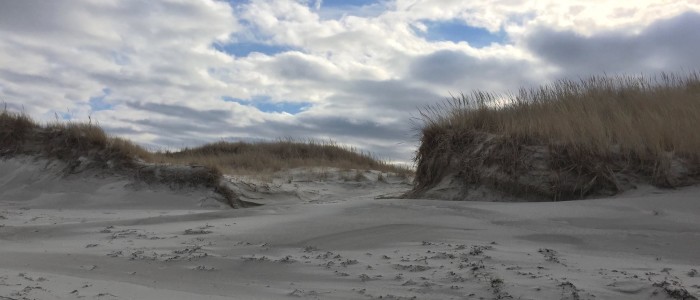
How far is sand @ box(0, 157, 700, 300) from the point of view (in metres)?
2.89

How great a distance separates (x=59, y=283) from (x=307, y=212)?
8.61ft

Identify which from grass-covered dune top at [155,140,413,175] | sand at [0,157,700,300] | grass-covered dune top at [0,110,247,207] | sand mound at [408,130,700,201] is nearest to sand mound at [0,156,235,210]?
grass-covered dune top at [0,110,247,207]

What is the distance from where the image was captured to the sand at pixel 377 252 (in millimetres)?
2889

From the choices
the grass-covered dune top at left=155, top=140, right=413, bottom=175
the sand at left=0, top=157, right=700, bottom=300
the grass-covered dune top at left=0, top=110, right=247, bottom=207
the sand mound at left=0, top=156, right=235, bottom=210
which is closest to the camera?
the sand at left=0, top=157, right=700, bottom=300

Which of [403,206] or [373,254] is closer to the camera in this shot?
[373,254]

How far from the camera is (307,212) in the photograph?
5.41m

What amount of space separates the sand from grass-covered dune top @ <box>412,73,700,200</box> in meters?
0.54

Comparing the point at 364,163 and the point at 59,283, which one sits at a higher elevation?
the point at 364,163

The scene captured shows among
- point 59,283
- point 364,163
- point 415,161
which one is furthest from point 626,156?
point 364,163

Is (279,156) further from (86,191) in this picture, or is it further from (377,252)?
(377,252)

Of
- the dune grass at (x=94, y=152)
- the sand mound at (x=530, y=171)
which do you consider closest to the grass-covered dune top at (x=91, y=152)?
the dune grass at (x=94, y=152)

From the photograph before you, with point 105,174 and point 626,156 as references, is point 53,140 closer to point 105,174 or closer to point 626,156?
point 105,174

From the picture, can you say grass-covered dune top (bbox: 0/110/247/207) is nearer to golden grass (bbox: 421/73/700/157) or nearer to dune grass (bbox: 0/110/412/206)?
dune grass (bbox: 0/110/412/206)

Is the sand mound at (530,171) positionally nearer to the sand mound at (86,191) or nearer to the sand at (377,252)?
the sand at (377,252)
